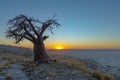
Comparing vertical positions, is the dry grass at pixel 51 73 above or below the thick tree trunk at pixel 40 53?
below

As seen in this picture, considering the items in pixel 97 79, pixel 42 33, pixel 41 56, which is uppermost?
pixel 42 33

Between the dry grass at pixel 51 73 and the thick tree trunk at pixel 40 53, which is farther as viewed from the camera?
the thick tree trunk at pixel 40 53

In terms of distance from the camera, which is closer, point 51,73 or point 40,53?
point 51,73

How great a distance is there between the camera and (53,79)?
20.4 metres

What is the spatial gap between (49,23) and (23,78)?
9.82 meters

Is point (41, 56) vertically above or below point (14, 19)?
below

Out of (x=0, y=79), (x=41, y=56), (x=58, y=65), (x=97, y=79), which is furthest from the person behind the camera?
(x=41, y=56)

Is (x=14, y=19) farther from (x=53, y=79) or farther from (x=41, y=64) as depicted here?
(x=53, y=79)

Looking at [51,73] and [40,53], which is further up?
[40,53]

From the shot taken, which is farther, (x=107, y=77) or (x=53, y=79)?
(x=107, y=77)

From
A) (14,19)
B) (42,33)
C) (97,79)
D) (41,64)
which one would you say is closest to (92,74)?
(97,79)

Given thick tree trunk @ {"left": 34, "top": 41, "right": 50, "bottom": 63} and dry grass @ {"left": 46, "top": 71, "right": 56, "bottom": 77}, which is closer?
dry grass @ {"left": 46, "top": 71, "right": 56, "bottom": 77}

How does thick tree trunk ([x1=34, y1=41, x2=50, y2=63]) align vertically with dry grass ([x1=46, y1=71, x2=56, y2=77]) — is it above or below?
above

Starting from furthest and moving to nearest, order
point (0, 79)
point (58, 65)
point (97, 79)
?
point (58, 65)
point (97, 79)
point (0, 79)
